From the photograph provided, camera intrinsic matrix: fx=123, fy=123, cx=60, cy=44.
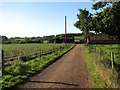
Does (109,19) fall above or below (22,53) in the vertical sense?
above

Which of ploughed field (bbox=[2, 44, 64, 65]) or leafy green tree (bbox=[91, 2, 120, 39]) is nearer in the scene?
ploughed field (bbox=[2, 44, 64, 65])

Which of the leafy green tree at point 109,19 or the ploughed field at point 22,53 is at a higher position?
the leafy green tree at point 109,19

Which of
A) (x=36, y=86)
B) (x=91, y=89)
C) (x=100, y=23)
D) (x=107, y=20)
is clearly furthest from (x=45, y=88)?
(x=100, y=23)

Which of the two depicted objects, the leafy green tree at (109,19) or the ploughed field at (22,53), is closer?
the ploughed field at (22,53)

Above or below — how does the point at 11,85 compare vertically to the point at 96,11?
below

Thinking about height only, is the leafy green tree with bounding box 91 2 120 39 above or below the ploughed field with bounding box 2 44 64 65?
above

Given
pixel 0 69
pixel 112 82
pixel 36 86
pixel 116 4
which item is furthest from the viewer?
pixel 116 4

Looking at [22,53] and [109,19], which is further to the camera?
[22,53]

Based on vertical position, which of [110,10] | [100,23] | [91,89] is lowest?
[91,89]

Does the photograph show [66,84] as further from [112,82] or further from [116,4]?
[116,4]

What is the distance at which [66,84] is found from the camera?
17.9 feet

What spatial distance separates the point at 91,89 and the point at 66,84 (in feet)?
3.66

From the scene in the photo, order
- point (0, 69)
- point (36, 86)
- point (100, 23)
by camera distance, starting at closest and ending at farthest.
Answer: point (36, 86) < point (0, 69) < point (100, 23)

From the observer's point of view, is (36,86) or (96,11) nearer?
(36,86)
